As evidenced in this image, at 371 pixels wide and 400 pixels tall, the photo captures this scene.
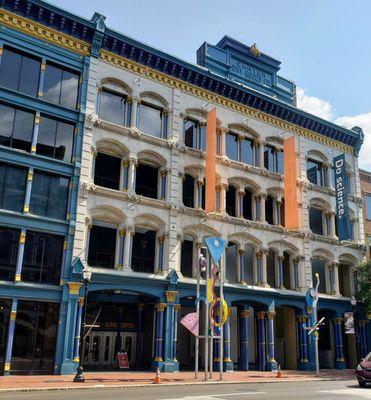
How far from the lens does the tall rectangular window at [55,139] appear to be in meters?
26.7

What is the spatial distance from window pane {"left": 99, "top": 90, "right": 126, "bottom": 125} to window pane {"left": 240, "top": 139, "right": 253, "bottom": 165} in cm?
969

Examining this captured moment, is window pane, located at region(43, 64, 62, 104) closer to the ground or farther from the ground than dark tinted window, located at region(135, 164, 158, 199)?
farther from the ground

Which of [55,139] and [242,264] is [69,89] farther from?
[242,264]

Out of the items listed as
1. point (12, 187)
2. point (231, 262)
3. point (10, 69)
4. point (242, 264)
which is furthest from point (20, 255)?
point (242, 264)

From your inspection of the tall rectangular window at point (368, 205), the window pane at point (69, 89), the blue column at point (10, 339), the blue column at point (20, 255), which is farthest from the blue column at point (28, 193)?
the tall rectangular window at point (368, 205)

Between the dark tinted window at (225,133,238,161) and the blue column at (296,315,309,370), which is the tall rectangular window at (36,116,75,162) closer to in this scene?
the dark tinted window at (225,133,238,161)

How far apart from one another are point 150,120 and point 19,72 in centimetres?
871

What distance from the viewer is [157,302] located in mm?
28219

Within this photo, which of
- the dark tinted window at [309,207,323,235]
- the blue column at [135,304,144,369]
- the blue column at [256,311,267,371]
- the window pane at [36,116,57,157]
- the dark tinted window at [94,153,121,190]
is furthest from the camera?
the dark tinted window at [309,207,323,235]

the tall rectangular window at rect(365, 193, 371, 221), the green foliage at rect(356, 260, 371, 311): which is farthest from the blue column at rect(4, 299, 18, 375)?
the tall rectangular window at rect(365, 193, 371, 221)

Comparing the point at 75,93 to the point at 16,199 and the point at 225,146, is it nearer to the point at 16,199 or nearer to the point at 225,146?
the point at 16,199

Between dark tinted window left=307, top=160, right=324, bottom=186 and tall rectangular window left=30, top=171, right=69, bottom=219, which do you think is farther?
dark tinted window left=307, top=160, right=324, bottom=186

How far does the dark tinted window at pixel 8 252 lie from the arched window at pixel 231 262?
14224mm

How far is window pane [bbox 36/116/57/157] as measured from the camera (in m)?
26.6
